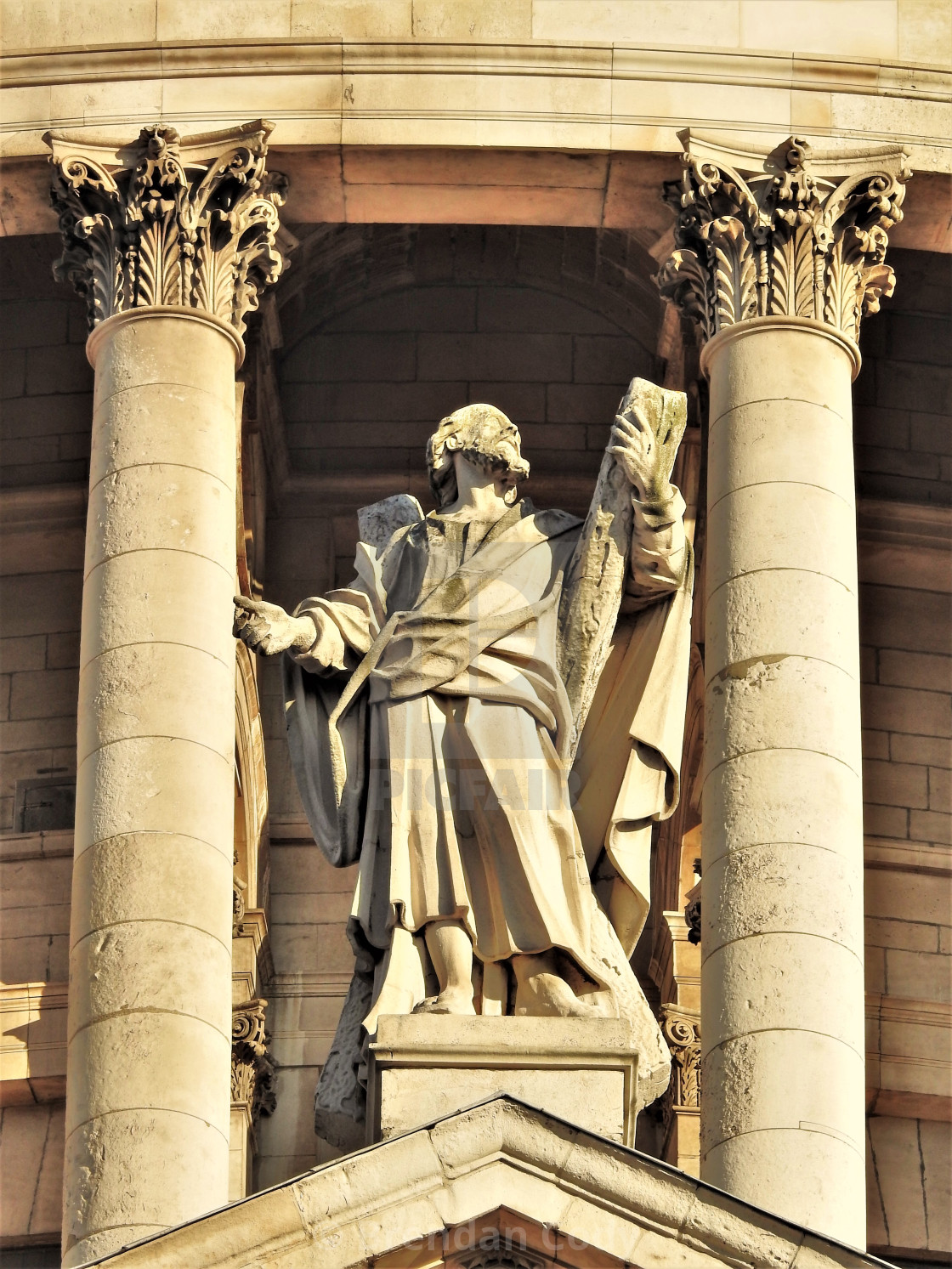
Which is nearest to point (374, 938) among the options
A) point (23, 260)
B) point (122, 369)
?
point (122, 369)

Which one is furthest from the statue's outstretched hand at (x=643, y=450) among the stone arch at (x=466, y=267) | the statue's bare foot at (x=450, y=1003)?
the stone arch at (x=466, y=267)

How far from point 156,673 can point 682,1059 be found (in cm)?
664

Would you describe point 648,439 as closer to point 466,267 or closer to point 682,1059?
point 682,1059

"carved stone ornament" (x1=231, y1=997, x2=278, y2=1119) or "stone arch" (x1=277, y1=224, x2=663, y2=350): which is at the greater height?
"stone arch" (x1=277, y1=224, x2=663, y2=350)

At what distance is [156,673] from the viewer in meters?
22.4

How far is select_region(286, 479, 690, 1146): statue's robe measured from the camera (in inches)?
717

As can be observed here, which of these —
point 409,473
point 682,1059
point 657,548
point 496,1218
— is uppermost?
point 409,473

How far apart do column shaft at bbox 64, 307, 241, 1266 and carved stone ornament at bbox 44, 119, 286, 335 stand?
0.35m

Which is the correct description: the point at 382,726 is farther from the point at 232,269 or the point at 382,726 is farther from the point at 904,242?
the point at 904,242

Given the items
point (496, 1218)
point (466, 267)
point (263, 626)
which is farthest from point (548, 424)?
point (496, 1218)

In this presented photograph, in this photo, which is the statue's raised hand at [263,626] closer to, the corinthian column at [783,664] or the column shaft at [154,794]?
the column shaft at [154,794]

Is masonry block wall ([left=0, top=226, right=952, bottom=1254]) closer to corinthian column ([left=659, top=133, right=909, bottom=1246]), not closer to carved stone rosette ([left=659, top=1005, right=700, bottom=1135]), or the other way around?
carved stone rosette ([left=659, top=1005, right=700, bottom=1135])

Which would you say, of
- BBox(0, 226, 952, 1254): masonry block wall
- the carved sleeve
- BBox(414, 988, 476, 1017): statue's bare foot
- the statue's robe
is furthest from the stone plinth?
BBox(0, 226, 952, 1254): masonry block wall

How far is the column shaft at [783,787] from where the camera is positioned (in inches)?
824
